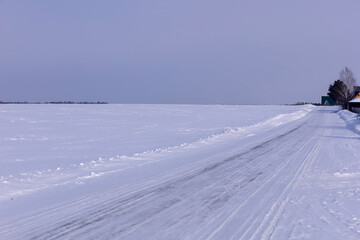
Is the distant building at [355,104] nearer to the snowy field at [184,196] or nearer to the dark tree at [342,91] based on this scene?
the dark tree at [342,91]

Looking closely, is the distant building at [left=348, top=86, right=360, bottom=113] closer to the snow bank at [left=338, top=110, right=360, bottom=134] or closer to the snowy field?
the snow bank at [left=338, top=110, right=360, bottom=134]

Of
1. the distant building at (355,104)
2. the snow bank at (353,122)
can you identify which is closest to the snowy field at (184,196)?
the snow bank at (353,122)

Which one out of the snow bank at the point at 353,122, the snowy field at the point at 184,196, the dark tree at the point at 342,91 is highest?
the dark tree at the point at 342,91

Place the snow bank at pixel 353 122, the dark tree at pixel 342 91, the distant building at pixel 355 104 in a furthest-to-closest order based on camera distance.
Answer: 1. the dark tree at pixel 342 91
2. the distant building at pixel 355 104
3. the snow bank at pixel 353 122

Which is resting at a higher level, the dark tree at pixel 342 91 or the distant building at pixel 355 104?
the dark tree at pixel 342 91

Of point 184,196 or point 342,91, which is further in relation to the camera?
point 342,91

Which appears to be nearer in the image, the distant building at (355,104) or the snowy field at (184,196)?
the snowy field at (184,196)

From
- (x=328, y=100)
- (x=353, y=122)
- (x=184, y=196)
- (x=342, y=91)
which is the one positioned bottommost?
(x=353, y=122)

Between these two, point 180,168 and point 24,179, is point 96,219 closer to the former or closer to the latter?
point 24,179

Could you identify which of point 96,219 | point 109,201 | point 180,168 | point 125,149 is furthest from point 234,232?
point 125,149

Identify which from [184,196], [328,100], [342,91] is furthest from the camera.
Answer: [328,100]

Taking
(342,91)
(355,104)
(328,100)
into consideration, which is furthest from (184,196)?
(328,100)

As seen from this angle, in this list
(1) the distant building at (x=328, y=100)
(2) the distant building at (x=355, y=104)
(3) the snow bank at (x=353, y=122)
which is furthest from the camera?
(1) the distant building at (x=328, y=100)

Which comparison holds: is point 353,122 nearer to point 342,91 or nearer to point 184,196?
point 184,196
